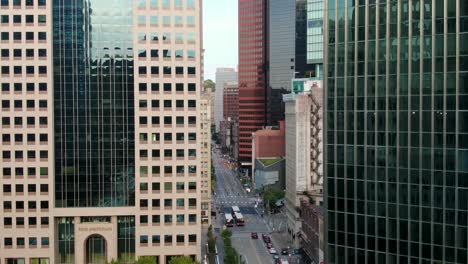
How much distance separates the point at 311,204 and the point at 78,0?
63.5 meters

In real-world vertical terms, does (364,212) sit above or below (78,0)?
below

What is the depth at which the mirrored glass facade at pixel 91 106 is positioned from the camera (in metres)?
101

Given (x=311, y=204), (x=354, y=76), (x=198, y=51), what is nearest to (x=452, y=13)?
(x=354, y=76)

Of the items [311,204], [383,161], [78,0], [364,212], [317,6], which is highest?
[317,6]

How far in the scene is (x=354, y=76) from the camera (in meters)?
63.8

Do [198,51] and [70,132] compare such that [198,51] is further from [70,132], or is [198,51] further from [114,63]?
[70,132]

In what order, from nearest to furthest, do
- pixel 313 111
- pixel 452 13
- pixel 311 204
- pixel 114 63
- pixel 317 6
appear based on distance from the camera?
pixel 452 13, pixel 114 63, pixel 311 204, pixel 313 111, pixel 317 6

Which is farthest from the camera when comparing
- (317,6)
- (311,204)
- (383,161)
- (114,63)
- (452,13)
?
(317,6)

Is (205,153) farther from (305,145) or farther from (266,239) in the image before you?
A: (266,239)

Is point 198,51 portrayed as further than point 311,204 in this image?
No

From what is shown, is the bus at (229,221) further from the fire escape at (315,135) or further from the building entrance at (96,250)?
the building entrance at (96,250)

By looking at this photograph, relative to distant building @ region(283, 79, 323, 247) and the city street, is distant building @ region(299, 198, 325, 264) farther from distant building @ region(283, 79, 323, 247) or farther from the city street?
distant building @ region(283, 79, 323, 247)

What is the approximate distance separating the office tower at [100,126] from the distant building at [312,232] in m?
25.4

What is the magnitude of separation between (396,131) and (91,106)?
5545 cm
